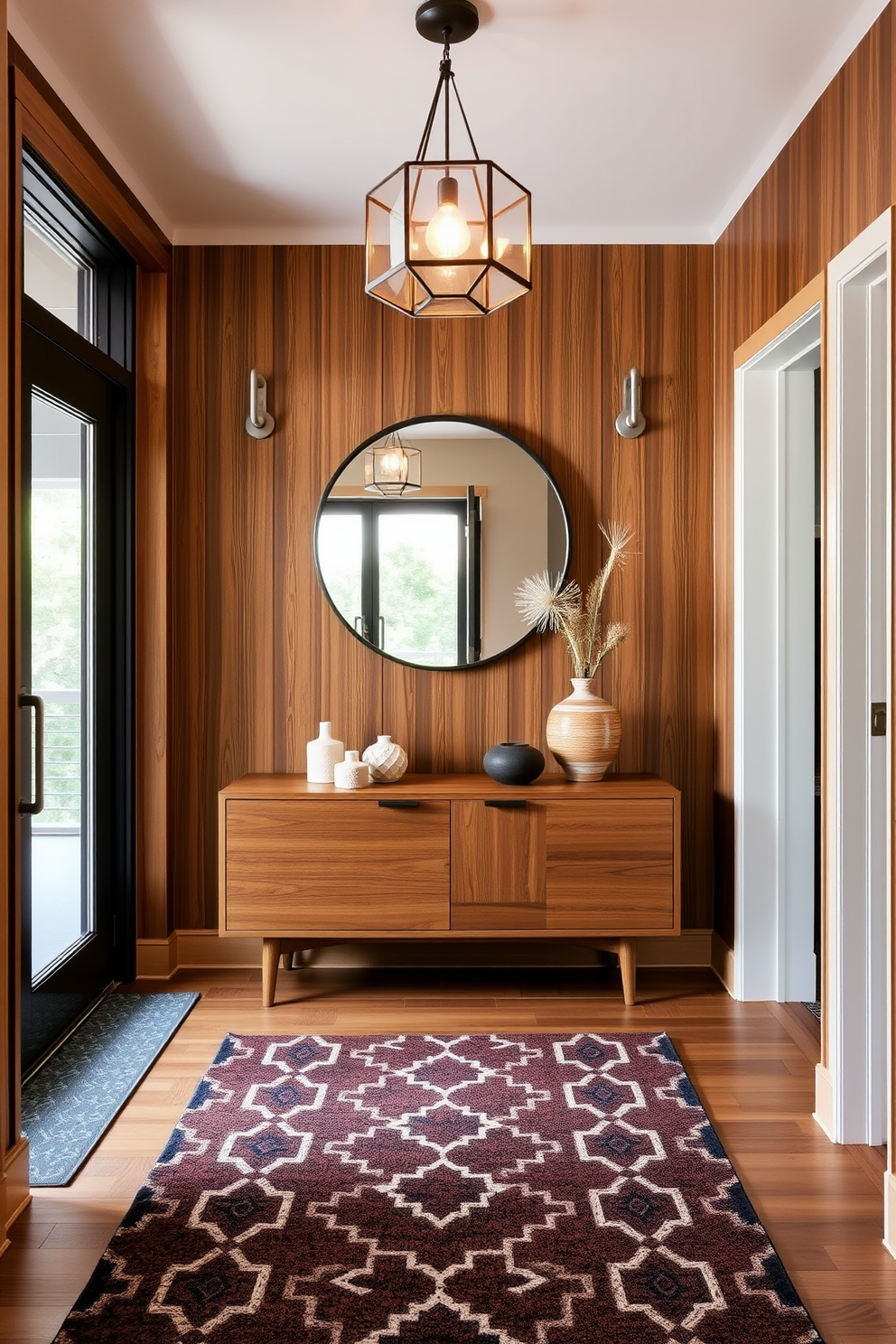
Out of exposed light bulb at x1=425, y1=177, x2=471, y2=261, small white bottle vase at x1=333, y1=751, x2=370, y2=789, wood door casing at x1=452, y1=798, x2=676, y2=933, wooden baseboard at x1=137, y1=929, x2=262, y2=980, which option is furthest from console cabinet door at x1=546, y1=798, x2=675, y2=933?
exposed light bulb at x1=425, y1=177, x2=471, y2=261

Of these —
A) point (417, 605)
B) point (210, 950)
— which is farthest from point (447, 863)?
point (210, 950)

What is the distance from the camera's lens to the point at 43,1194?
2.15 metres

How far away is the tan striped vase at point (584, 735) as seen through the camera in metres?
3.33

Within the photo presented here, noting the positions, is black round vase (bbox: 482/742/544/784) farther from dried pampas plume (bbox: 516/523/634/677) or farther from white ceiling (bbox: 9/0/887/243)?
white ceiling (bbox: 9/0/887/243)

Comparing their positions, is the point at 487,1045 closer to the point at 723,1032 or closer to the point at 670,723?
the point at 723,1032

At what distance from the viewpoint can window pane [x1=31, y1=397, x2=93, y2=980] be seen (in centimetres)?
278

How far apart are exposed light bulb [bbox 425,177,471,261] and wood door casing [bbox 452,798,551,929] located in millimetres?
1737

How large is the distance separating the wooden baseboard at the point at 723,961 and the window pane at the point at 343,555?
1.68 metres

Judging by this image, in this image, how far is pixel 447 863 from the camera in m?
3.19

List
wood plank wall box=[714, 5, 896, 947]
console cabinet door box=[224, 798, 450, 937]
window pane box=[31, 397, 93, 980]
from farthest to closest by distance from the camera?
console cabinet door box=[224, 798, 450, 937]
window pane box=[31, 397, 93, 980]
wood plank wall box=[714, 5, 896, 947]

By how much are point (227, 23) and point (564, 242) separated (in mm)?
1563

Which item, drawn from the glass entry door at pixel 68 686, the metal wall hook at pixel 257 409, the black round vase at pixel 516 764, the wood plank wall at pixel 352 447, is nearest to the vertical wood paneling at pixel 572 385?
the wood plank wall at pixel 352 447

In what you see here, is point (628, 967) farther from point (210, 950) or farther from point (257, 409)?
point (257, 409)

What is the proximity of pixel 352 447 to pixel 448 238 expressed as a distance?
5.50 feet
